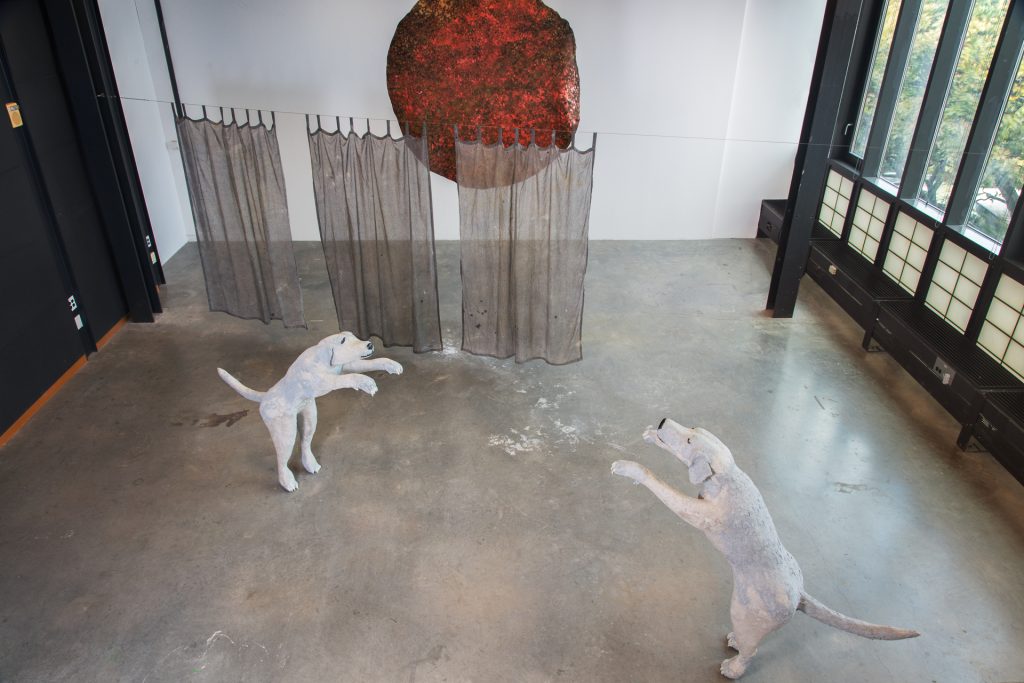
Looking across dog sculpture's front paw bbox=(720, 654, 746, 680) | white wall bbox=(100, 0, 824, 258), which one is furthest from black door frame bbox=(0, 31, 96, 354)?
dog sculpture's front paw bbox=(720, 654, 746, 680)

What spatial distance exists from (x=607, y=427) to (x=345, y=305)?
2.56m

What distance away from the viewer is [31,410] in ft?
17.9

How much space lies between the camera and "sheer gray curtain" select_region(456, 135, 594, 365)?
5184mm

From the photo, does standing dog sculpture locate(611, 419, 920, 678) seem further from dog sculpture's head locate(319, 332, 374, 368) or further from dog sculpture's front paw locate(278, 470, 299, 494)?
dog sculpture's front paw locate(278, 470, 299, 494)

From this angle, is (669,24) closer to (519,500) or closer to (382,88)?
(382,88)

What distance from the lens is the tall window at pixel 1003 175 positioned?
18.0ft

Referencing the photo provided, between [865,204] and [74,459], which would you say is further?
[865,204]

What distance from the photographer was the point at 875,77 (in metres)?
7.62

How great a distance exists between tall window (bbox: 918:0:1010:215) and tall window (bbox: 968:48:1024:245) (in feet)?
0.91

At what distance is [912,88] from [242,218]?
6.66m

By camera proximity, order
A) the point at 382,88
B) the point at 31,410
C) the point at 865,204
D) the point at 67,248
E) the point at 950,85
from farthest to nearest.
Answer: the point at 382,88 < the point at 865,204 < the point at 950,85 < the point at 67,248 < the point at 31,410

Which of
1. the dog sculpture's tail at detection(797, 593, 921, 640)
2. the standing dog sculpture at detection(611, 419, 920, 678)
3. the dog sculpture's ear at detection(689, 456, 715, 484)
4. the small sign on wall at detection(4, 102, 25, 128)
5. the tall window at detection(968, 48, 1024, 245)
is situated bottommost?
the dog sculpture's tail at detection(797, 593, 921, 640)

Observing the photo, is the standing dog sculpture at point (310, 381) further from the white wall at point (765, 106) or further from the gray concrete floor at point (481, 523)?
the white wall at point (765, 106)

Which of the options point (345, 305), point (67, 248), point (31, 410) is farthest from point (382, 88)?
point (31, 410)
